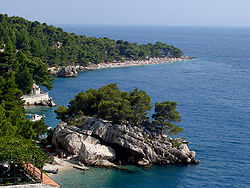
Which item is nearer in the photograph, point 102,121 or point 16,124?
point 16,124

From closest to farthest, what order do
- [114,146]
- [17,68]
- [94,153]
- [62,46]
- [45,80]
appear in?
[94,153] < [114,146] < [17,68] < [45,80] < [62,46]

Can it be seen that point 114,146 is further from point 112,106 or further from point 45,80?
point 45,80

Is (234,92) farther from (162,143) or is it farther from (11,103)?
(11,103)

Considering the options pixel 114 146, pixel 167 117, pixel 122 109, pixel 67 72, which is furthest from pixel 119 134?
pixel 67 72

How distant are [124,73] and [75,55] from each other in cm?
1484

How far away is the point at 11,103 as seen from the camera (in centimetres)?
3900

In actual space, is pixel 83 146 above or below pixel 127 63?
below

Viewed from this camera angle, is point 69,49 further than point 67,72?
Yes

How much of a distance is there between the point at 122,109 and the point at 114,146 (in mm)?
4353

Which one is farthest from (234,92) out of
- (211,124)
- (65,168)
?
(65,168)

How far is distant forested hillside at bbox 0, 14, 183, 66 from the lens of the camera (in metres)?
86.9

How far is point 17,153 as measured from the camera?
79.5 feet

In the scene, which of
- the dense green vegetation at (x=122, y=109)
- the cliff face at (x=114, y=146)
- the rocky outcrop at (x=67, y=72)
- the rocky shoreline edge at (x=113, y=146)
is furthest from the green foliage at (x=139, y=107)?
the rocky outcrop at (x=67, y=72)

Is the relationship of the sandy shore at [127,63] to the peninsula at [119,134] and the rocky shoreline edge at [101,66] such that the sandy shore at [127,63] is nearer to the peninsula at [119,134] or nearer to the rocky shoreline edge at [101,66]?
the rocky shoreline edge at [101,66]
